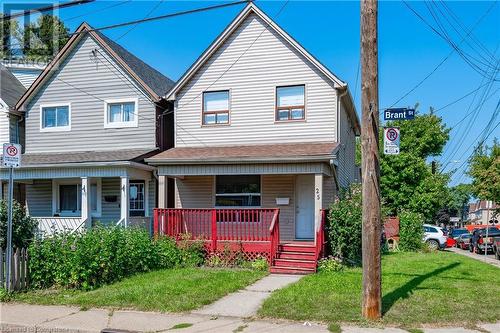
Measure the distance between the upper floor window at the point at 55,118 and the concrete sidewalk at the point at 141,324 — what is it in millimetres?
11467

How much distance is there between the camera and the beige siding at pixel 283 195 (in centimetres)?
1612

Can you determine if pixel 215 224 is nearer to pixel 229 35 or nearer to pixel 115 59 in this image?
pixel 229 35

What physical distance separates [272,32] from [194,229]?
296 inches

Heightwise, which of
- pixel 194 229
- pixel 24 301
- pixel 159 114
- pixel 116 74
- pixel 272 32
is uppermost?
pixel 272 32

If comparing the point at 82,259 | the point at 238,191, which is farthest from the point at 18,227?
the point at 238,191

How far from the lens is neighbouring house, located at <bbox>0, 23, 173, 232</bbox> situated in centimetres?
1759

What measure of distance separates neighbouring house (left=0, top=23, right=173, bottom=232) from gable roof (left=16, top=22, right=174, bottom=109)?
4cm

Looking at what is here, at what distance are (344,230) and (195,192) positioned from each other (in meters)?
6.35

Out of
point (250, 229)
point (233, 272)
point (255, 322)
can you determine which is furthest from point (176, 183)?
point (255, 322)

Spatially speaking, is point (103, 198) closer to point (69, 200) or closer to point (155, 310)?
point (69, 200)

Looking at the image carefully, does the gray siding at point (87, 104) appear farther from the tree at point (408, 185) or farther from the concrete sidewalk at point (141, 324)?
the tree at point (408, 185)

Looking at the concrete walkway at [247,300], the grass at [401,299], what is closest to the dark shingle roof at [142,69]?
the concrete walkway at [247,300]

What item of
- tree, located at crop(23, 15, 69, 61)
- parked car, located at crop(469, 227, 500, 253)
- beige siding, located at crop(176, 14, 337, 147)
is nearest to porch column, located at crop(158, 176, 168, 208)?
beige siding, located at crop(176, 14, 337, 147)

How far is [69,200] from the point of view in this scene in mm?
18484
